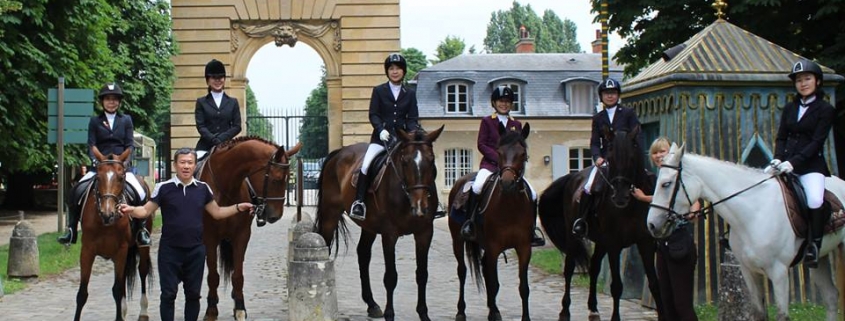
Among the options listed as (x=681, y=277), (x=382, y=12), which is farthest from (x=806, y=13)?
(x=382, y=12)

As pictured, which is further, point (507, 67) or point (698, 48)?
point (507, 67)

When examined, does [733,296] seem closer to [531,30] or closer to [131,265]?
[131,265]

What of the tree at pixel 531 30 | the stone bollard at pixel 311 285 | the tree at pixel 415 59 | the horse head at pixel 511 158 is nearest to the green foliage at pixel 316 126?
the tree at pixel 415 59

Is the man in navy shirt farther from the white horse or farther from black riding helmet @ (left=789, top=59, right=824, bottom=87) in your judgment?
black riding helmet @ (left=789, top=59, right=824, bottom=87)

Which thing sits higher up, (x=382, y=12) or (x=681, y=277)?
(x=382, y=12)

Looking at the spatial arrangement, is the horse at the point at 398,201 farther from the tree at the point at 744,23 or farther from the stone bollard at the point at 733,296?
the tree at the point at 744,23

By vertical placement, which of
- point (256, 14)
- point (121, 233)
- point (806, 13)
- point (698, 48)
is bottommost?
point (121, 233)

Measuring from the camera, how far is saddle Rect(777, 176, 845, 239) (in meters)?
8.64

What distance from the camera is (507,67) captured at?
47.3 meters

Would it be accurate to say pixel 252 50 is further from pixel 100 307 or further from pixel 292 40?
pixel 100 307

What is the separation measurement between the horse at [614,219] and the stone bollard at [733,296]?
94 centimetres

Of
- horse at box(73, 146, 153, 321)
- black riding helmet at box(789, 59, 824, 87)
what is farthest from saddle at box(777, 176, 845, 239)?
horse at box(73, 146, 153, 321)

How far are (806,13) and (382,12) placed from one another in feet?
68.6

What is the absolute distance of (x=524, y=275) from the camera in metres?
10.4
